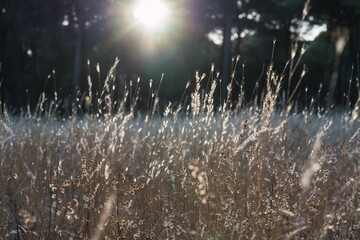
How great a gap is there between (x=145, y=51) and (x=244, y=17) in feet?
19.1

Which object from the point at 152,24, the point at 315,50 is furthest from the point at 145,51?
the point at 315,50

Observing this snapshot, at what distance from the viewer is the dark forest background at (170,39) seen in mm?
20000

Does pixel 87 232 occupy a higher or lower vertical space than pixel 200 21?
lower

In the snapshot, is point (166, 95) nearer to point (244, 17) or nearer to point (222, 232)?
point (244, 17)

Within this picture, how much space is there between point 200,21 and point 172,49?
5.13 m

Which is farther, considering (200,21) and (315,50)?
(315,50)

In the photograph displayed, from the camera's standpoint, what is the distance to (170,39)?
90.2 feet

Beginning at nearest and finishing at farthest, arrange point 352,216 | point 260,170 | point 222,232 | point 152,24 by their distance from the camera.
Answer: point 222,232 → point 352,216 → point 260,170 → point 152,24

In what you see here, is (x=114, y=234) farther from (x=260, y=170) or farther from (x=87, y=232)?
(x=260, y=170)

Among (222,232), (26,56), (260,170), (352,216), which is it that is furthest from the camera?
(26,56)

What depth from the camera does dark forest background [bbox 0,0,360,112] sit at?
2000cm

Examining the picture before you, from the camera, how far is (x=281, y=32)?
25516 millimetres

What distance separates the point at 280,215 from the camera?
8.20 feet

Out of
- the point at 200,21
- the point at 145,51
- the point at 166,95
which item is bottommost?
the point at 166,95
